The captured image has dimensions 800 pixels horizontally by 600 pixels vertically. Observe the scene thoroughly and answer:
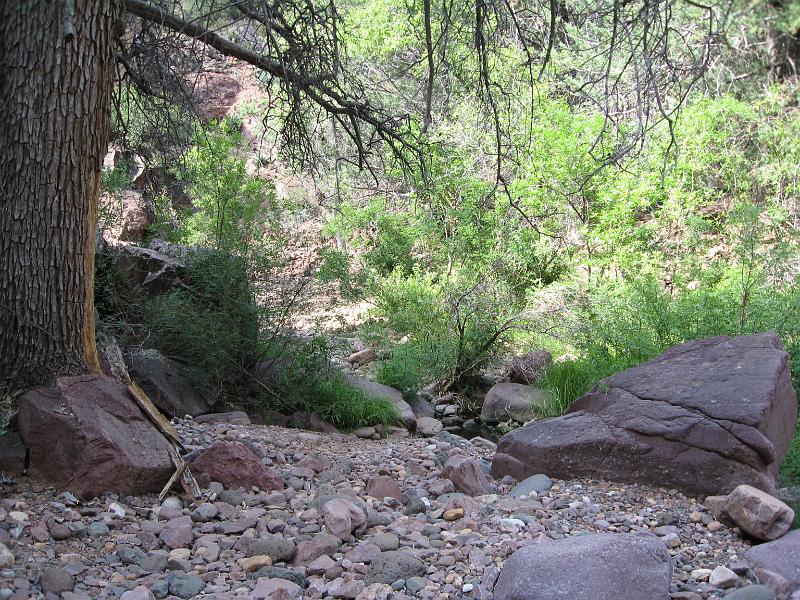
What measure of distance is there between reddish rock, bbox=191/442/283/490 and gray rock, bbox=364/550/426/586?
1.19 meters

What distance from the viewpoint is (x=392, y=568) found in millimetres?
3256

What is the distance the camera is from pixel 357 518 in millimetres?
3756

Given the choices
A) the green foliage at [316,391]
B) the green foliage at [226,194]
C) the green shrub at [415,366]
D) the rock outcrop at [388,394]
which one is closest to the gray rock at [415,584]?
the green foliage at [316,391]

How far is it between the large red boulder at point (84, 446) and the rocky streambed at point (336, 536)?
0.29 feet

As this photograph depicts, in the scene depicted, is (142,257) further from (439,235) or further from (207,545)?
(439,235)

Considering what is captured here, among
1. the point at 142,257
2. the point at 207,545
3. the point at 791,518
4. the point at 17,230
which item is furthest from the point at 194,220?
the point at 791,518

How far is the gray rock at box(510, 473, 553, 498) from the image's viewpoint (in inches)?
183

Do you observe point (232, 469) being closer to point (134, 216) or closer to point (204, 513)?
point (204, 513)

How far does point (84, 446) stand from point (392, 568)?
1.69 meters

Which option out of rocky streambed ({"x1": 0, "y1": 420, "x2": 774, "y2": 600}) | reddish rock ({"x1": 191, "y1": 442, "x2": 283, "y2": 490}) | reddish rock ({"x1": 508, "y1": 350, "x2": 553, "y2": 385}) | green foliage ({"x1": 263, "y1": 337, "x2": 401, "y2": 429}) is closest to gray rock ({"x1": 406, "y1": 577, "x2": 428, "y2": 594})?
rocky streambed ({"x1": 0, "y1": 420, "x2": 774, "y2": 600})

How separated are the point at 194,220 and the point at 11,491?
4.39 meters

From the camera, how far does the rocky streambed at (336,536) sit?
10.2ft

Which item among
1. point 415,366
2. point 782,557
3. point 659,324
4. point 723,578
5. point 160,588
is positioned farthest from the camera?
point 415,366

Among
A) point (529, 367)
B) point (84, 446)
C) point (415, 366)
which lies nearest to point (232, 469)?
point (84, 446)
